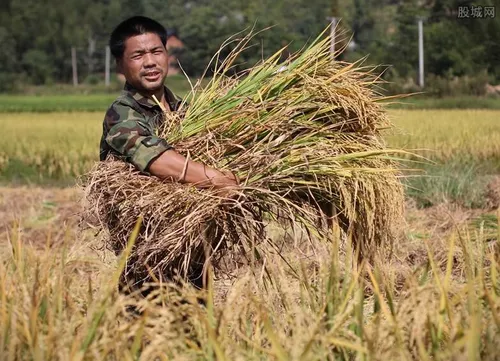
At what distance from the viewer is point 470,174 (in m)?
7.50

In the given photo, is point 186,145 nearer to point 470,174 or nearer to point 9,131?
point 470,174

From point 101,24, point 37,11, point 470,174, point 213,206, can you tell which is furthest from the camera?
point 101,24

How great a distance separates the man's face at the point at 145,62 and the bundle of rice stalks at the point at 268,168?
0.51 ft

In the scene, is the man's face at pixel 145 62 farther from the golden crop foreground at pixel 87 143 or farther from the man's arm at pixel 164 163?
the golden crop foreground at pixel 87 143

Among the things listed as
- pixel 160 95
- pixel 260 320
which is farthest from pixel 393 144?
pixel 260 320

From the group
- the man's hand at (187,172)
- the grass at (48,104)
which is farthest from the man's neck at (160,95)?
the grass at (48,104)

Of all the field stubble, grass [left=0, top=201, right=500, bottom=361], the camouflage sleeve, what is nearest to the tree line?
the camouflage sleeve

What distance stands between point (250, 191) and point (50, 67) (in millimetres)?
38728

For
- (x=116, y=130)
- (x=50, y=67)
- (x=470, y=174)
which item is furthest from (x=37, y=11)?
(x=116, y=130)

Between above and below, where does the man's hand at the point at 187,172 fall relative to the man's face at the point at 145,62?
below

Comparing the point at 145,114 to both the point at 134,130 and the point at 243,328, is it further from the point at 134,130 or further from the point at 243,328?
the point at 243,328

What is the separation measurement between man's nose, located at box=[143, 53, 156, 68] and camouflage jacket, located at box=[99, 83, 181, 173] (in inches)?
4.1

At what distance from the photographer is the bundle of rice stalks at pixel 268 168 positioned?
281cm

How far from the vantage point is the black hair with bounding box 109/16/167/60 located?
318 centimetres
